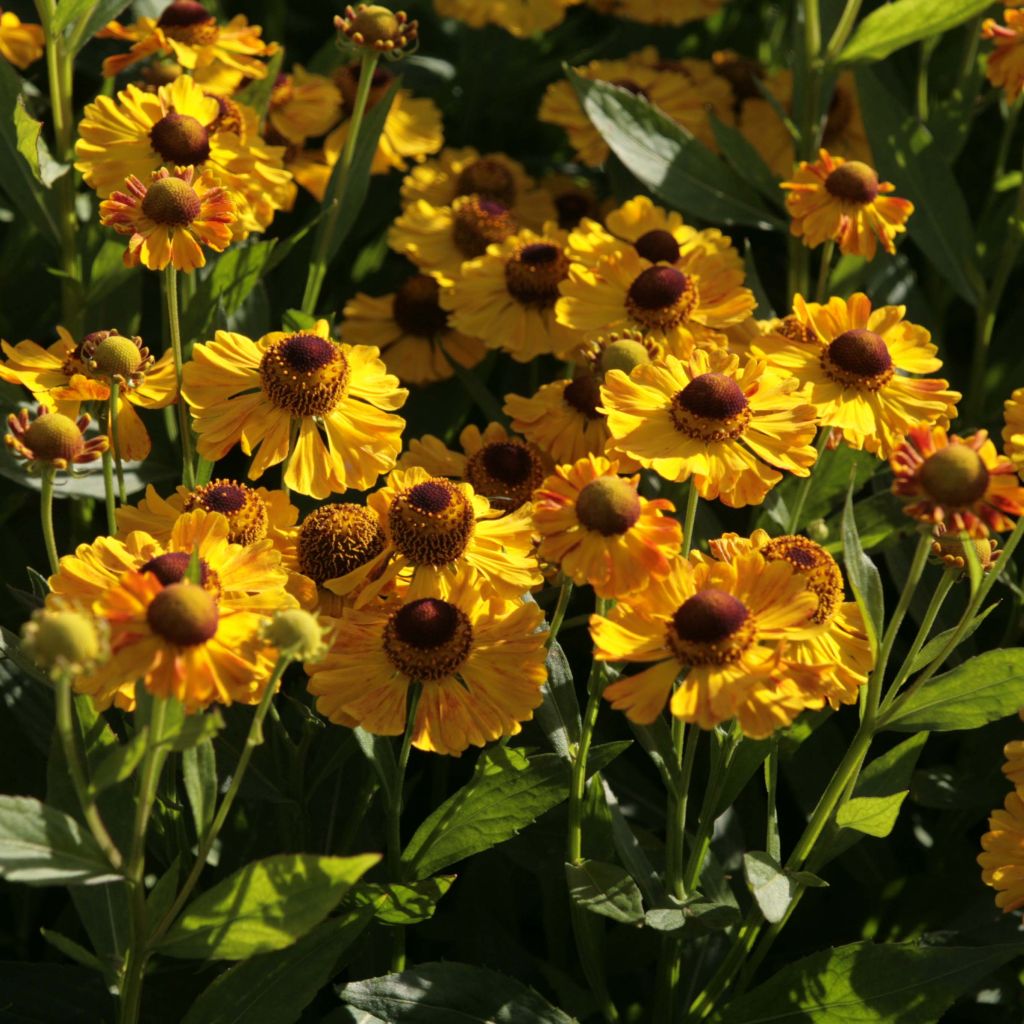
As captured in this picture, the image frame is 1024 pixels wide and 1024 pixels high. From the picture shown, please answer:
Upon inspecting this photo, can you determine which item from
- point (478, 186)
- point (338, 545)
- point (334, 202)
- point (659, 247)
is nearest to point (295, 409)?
point (338, 545)

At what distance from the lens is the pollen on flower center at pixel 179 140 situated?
173cm

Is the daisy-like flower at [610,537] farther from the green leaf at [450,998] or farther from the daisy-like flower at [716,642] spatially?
the green leaf at [450,998]

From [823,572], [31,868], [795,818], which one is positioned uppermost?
[823,572]

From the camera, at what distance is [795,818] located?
193cm

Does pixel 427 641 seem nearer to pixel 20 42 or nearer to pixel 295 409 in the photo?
pixel 295 409

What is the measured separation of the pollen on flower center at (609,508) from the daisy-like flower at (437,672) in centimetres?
15

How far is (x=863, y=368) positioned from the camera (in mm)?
1554

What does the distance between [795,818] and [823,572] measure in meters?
0.67

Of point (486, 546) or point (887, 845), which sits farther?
point (887, 845)

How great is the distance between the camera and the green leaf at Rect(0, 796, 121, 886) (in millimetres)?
1072

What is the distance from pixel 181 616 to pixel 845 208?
1081 mm

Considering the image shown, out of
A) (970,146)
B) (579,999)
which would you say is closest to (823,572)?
(579,999)

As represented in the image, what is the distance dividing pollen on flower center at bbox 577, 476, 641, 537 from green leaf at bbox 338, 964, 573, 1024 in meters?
0.49

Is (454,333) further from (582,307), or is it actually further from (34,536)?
(34,536)
